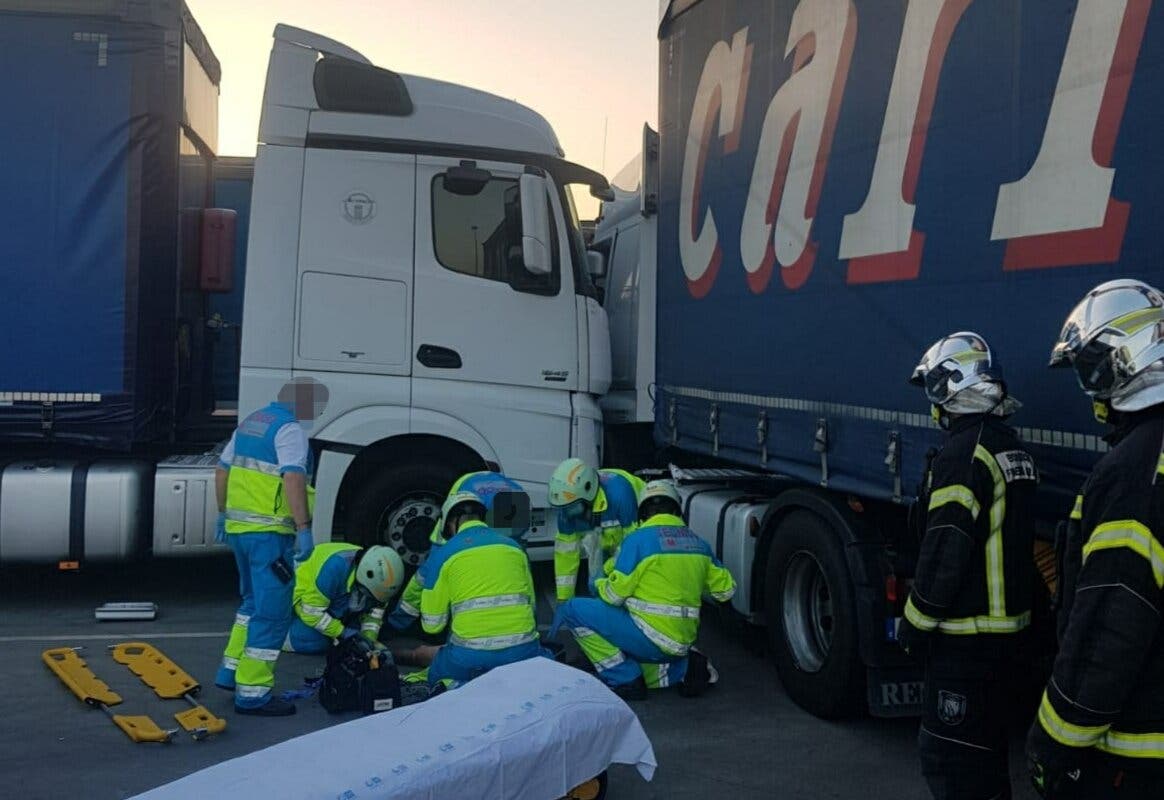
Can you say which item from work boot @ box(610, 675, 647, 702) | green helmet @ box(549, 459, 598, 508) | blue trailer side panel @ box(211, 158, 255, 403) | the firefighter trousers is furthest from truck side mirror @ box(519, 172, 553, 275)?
the firefighter trousers

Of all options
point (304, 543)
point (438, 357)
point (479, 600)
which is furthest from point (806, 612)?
point (438, 357)

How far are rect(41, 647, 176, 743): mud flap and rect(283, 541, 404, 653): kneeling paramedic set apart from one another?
0.96 meters

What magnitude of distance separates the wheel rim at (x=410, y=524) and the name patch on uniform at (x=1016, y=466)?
176 inches

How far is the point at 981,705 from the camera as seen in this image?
3447mm

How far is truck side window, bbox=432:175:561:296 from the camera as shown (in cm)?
731

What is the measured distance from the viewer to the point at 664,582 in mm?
5668

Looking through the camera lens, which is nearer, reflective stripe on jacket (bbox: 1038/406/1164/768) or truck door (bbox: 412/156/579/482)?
reflective stripe on jacket (bbox: 1038/406/1164/768)

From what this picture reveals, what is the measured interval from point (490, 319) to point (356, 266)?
0.92 m

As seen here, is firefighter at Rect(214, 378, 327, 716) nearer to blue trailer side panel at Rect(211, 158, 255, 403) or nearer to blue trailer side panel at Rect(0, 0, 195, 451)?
blue trailer side panel at Rect(0, 0, 195, 451)

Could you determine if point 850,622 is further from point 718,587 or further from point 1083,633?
point 1083,633

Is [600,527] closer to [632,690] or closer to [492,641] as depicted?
[632,690]

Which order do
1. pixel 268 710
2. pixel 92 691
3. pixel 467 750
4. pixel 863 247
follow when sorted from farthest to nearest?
pixel 92 691 → pixel 268 710 → pixel 863 247 → pixel 467 750

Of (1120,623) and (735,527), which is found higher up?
(1120,623)

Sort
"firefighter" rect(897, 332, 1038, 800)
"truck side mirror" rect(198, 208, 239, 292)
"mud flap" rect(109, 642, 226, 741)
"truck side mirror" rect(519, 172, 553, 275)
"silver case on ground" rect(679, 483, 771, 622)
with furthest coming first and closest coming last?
"truck side mirror" rect(198, 208, 239, 292) → "truck side mirror" rect(519, 172, 553, 275) → "silver case on ground" rect(679, 483, 771, 622) → "mud flap" rect(109, 642, 226, 741) → "firefighter" rect(897, 332, 1038, 800)
